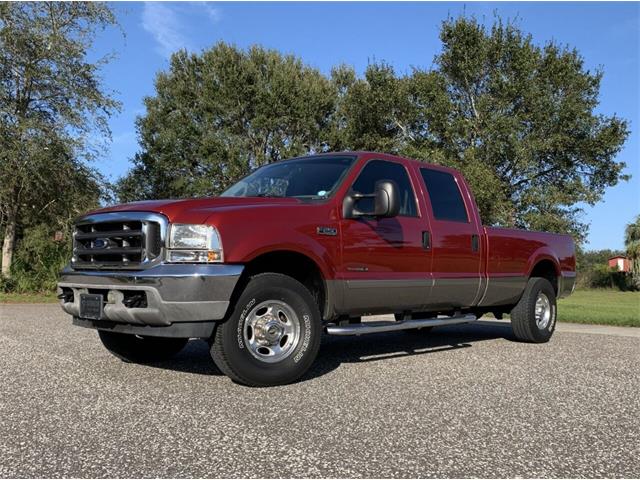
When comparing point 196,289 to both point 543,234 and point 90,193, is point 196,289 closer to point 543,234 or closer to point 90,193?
point 543,234

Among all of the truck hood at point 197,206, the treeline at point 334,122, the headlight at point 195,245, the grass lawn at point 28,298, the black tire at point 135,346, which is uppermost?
the treeline at point 334,122

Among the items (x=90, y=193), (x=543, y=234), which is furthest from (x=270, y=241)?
(x=90, y=193)

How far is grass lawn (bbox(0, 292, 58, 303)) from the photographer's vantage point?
51.4 feet

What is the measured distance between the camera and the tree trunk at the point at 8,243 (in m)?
18.1

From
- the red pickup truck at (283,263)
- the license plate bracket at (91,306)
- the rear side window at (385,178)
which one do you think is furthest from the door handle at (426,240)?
the license plate bracket at (91,306)

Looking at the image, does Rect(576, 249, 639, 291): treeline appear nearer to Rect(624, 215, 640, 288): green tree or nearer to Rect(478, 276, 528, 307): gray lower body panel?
Rect(624, 215, 640, 288): green tree

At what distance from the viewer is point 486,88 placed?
2795 centimetres

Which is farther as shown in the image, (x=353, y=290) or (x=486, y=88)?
(x=486, y=88)

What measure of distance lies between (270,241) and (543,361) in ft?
11.5

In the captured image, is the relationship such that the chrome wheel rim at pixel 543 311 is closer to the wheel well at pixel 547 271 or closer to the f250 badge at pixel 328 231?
the wheel well at pixel 547 271

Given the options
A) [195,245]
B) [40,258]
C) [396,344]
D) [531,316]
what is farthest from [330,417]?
[40,258]

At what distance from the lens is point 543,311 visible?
855 centimetres

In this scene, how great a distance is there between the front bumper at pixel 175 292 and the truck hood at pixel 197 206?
422mm

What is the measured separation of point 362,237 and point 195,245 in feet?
5.64
